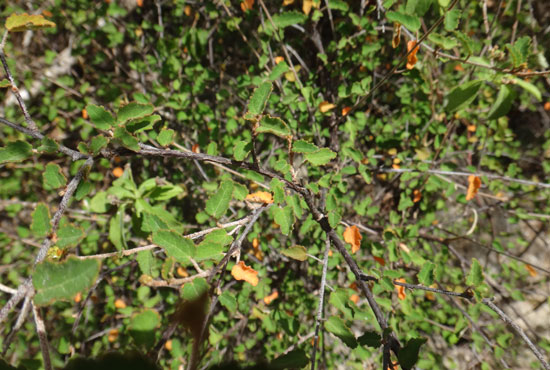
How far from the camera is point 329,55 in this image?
1893 mm

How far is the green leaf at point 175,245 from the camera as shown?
2.46 feet

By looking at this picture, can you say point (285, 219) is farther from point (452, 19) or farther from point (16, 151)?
point (452, 19)

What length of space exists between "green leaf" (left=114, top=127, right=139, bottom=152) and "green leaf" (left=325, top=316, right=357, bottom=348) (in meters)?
0.72

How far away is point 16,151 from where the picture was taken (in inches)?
28.5

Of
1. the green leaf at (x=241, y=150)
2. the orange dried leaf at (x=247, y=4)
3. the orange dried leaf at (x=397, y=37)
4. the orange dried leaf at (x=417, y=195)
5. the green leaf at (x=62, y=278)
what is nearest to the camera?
the green leaf at (x=62, y=278)

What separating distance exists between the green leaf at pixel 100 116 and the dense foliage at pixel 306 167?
1.12 feet

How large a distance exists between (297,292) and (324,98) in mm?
1277

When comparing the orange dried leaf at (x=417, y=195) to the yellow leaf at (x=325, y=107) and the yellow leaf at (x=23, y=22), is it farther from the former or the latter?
the yellow leaf at (x=23, y=22)

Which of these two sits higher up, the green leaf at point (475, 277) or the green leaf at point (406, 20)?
Result: the green leaf at point (406, 20)

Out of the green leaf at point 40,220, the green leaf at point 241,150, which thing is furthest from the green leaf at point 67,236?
the green leaf at point 241,150

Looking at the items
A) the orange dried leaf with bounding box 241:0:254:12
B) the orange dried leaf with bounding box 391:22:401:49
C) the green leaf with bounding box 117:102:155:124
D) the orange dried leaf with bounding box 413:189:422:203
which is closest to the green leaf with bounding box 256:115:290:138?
the green leaf with bounding box 117:102:155:124

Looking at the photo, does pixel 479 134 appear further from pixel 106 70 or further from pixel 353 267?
pixel 106 70

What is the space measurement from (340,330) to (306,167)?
1.42 metres

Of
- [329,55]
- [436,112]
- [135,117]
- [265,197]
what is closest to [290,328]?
[265,197]
